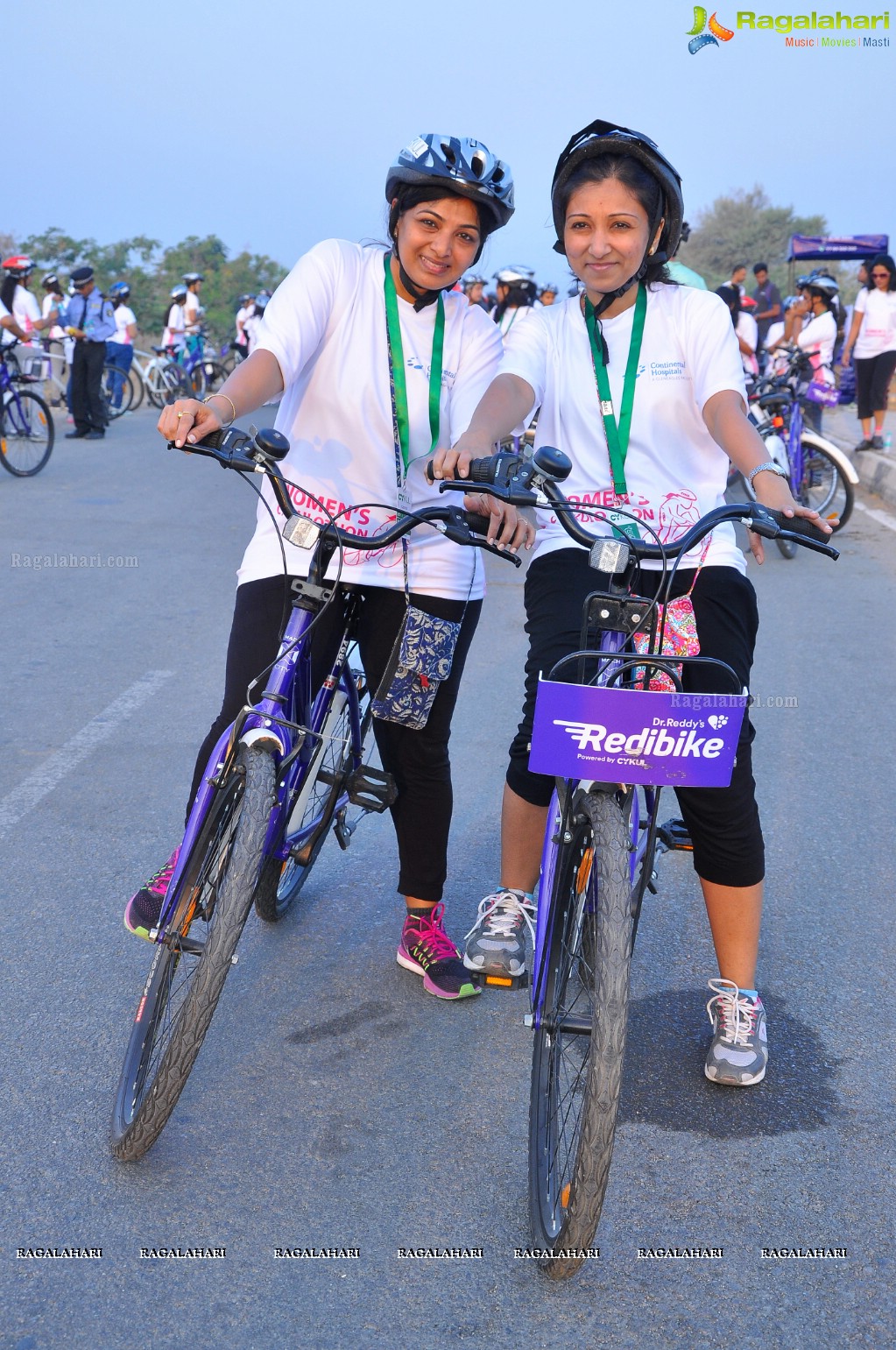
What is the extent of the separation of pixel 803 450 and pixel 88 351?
903 centimetres

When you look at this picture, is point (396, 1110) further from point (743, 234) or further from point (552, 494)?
point (743, 234)

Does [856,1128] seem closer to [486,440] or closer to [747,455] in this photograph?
[747,455]

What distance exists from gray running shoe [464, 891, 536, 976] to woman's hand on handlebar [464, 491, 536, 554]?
108 cm

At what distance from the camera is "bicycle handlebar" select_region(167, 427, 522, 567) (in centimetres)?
278

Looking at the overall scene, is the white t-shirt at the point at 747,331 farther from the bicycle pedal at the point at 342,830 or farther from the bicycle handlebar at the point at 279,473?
the bicycle handlebar at the point at 279,473

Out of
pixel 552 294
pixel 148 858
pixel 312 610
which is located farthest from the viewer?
pixel 552 294

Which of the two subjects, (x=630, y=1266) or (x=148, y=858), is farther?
(x=148, y=858)

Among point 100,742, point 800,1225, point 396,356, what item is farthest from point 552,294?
point 800,1225

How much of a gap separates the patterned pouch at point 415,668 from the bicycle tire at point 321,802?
7.6 inches

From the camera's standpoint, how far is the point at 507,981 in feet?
11.2

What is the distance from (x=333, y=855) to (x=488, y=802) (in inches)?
28.6

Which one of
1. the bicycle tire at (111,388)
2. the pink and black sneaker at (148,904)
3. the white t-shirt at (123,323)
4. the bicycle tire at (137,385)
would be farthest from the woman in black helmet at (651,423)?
the bicycle tire at (137,385)

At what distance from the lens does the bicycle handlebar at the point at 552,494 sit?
2568mm

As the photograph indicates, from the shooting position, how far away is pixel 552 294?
18141 mm
